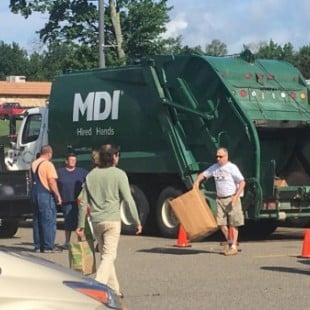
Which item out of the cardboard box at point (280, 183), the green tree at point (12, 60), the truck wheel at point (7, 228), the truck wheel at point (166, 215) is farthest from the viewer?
the green tree at point (12, 60)

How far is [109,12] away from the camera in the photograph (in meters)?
45.8

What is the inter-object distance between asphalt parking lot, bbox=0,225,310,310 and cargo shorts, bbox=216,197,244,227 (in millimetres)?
518

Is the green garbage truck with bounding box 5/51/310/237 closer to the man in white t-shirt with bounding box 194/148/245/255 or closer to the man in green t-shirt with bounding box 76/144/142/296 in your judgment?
the man in white t-shirt with bounding box 194/148/245/255

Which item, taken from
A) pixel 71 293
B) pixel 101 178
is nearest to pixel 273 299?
pixel 101 178

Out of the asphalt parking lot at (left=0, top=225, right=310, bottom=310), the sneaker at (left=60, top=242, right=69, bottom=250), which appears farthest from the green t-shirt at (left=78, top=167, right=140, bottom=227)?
the sneaker at (left=60, top=242, right=69, bottom=250)

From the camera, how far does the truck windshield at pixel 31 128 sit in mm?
19297

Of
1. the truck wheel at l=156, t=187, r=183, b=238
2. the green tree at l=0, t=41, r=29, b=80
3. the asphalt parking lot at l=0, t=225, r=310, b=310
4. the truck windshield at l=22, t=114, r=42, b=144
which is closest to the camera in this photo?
the asphalt parking lot at l=0, t=225, r=310, b=310

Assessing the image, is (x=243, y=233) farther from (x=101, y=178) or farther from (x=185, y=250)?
(x=101, y=178)

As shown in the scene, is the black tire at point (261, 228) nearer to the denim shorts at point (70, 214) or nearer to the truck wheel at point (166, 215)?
the truck wheel at point (166, 215)

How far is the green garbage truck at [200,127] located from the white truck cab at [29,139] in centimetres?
156

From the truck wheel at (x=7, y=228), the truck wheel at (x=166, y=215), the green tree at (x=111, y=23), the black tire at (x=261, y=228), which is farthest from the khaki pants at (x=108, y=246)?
the green tree at (x=111, y=23)

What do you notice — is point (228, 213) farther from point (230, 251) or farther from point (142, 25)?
point (142, 25)

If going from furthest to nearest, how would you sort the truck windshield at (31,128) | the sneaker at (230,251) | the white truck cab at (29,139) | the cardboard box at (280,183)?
the truck windshield at (31,128), the white truck cab at (29,139), the cardboard box at (280,183), the sneaker at (230,251)

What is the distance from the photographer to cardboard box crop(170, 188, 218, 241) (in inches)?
505
